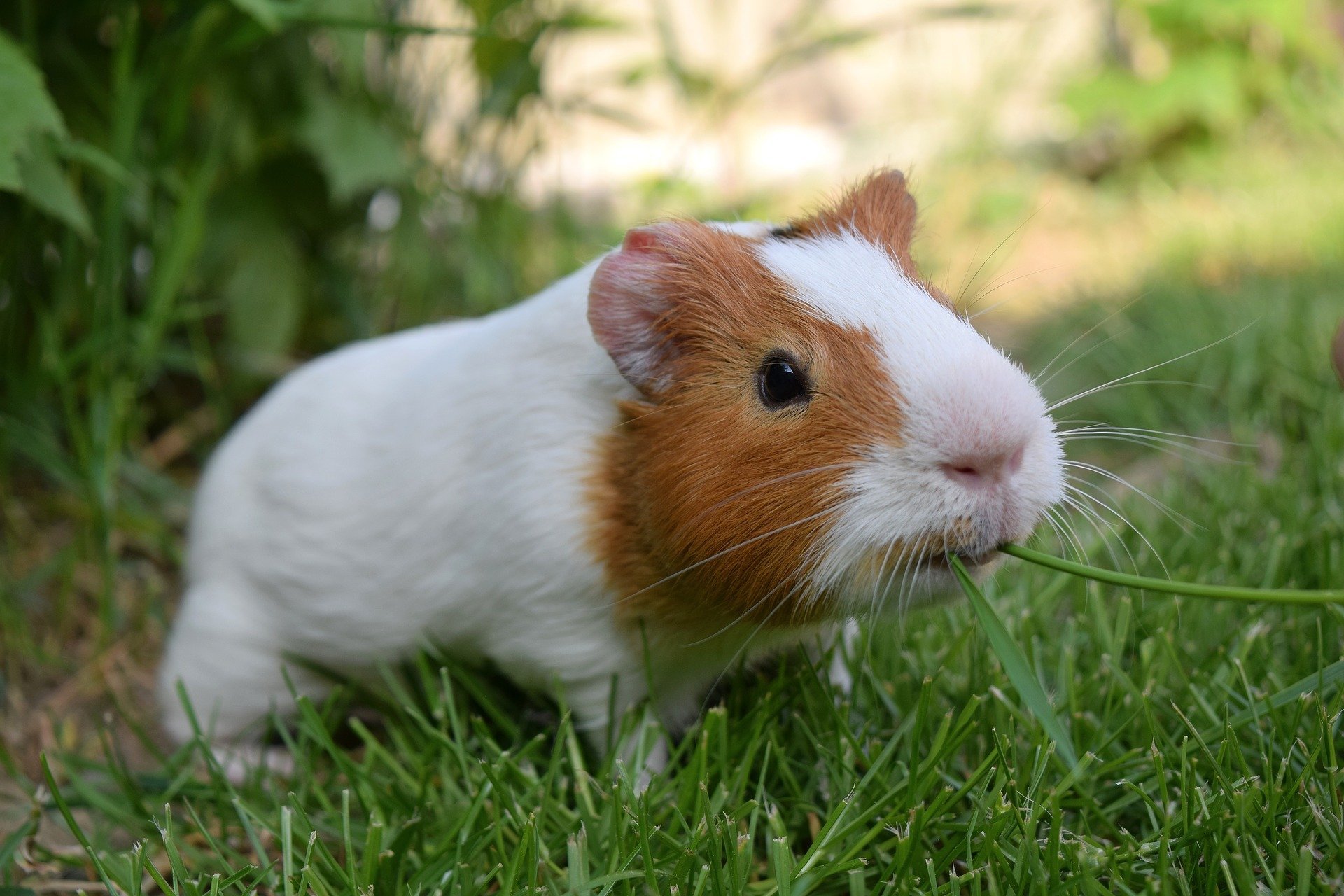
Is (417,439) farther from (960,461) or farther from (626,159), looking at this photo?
Result: (626,159)

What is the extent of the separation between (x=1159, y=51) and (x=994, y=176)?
80.9 inches

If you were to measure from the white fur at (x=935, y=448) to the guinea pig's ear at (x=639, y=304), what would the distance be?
330mm

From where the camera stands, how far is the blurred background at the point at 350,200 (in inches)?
125

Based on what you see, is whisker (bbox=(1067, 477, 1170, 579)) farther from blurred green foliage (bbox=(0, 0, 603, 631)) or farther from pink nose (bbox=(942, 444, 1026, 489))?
blurred green foliage (bbox=(0, 0, 603, 631))

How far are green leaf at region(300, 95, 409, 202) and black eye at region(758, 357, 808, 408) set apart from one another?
2.17 meters

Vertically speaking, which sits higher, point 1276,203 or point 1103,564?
point 1276,203

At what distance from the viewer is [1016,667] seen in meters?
1.86

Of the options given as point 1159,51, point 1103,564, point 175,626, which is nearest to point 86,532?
point 175,626

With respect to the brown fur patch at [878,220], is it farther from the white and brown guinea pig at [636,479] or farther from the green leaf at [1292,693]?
the green leaf at [1292,693]

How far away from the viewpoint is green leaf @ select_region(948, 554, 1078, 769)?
1821mm

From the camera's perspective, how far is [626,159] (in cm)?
877

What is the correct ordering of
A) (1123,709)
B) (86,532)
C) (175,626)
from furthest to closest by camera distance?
(86,532) → (175,626) → (1123,709)

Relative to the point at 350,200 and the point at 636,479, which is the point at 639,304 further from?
the point at 350,200

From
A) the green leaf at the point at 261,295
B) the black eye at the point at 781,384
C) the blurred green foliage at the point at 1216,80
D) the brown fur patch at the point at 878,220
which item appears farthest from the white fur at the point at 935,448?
the blurred green foliage at the point at 1216,80
